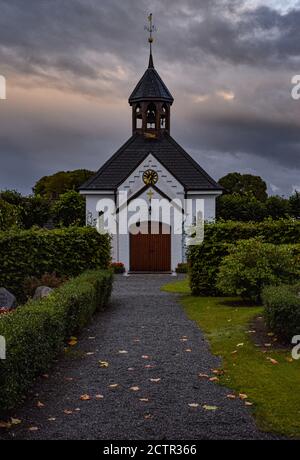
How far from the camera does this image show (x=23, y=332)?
322 inches

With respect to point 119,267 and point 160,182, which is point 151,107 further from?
point 119,267

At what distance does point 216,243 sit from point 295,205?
28.9 meters

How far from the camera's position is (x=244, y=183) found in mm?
79312

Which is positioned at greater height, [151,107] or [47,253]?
[151,107]

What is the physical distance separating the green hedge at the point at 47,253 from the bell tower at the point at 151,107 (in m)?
22.3

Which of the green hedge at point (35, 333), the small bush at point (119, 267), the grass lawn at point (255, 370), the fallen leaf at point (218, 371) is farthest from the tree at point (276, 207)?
the fallen leaf at point (218, 371)

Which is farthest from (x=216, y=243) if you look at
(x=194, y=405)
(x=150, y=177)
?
(x=150, y=177)

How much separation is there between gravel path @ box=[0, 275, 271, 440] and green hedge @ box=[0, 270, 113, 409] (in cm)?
32

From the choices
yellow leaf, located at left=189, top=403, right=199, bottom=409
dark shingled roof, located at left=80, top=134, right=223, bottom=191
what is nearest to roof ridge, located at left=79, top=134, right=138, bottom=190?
dark shingled roof, located at left=80, top=134, right=223, bottom=191

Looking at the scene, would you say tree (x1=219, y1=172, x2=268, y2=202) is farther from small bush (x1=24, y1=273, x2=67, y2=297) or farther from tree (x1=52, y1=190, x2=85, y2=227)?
small bush (x1=24, y1=273, x2=67, y2=297)

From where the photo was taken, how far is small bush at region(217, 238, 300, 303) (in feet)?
57.8

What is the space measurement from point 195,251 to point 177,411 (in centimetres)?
1371

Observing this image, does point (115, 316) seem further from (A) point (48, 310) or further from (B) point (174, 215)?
(B) point (174, 215)

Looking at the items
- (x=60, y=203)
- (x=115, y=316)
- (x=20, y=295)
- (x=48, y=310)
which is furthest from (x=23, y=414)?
(x=60, y=203)
